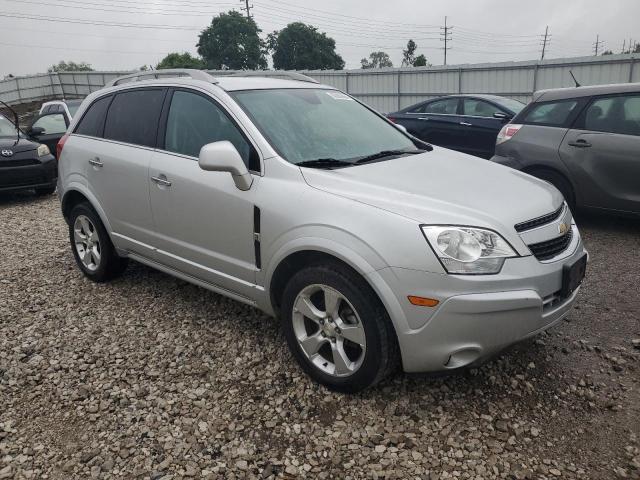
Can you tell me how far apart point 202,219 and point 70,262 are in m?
2.59

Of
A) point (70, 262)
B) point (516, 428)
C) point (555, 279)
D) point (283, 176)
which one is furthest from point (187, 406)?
point (70, 262)

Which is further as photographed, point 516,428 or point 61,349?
point 61,349

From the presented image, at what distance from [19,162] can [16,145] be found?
1.06 ft

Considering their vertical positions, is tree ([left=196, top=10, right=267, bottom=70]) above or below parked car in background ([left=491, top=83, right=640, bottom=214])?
above

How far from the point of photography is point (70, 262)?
202 inches

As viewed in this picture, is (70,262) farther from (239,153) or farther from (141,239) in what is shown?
(239,153)

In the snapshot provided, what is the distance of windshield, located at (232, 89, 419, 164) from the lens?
309cm

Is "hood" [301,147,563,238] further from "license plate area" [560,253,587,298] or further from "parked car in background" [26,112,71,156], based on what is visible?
"parked car in background" [26,112,71,156]

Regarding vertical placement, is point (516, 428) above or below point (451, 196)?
below

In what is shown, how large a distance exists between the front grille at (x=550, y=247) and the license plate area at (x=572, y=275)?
92 millimetres

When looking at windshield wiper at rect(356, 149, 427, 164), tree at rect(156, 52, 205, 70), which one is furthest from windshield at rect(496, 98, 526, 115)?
tree at rect(156, 52, 205, 70)

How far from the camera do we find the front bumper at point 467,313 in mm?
2320

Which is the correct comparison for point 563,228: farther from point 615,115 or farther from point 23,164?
point 23,164

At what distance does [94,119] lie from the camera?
438 cm
